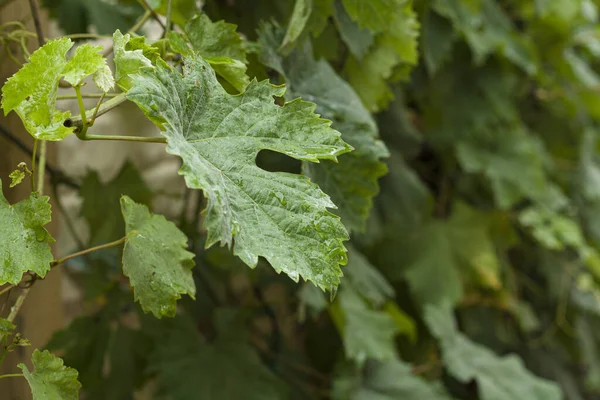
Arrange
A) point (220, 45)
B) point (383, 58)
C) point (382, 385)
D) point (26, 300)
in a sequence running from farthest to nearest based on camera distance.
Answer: point (382, 385) < point (383, 58) < point (26, 300) < point (220, 45)

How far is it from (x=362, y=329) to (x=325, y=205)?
1.89 feet

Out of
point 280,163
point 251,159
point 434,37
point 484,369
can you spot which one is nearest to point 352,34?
point 280,163

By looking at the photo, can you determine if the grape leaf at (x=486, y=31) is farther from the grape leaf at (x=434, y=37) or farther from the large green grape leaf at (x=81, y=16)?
the large green grape leaf at (x=81, y=16)

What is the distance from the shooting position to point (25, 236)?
0.45 m

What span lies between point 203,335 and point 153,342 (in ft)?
0.32

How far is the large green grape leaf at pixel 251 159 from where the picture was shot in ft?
1.37

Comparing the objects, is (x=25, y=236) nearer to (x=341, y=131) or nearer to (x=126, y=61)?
(x=126, y=61)

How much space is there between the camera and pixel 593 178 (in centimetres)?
170

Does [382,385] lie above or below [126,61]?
below

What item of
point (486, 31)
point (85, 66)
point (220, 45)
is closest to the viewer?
point (85, 66)

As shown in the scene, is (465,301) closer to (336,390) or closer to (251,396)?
(336,390)

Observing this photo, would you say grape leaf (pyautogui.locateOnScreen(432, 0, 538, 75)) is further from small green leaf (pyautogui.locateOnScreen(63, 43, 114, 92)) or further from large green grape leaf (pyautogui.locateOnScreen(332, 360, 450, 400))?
small green leaf (pyautogui.locateOnScreen(63, 43, 114, 92))

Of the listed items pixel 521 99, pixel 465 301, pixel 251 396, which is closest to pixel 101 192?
pixel 251 396

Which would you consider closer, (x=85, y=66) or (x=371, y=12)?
(x=85, y=66)
